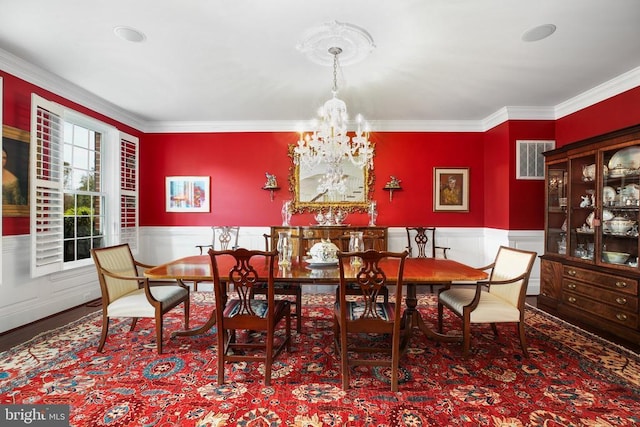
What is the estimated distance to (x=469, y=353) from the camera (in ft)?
9.29

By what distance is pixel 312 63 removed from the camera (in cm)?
346

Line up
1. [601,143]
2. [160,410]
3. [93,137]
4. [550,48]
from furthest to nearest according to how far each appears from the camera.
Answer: [93,137], [601,143], [550,48], [160,410]

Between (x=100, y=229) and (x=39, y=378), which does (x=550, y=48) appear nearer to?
(x=39, y=378)

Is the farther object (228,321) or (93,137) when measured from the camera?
(93,137)

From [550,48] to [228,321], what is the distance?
3.85 meters

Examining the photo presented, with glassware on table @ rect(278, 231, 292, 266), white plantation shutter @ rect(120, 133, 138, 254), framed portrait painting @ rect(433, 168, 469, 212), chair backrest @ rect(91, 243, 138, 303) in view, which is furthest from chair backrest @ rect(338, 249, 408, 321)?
white plantation shutter @ rect(120, 133, 138, 254)

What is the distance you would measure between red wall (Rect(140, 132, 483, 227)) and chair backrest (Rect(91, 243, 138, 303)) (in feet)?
8.44

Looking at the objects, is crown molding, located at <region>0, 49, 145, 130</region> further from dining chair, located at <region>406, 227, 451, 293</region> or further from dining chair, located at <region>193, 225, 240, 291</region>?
dining chair, located at <region>406, 227, 451, 293</region>

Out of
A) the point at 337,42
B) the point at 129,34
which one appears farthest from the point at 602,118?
the point at 129,34

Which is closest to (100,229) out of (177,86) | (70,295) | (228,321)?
→ (70,295)

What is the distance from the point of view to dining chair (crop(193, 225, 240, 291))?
221 inches

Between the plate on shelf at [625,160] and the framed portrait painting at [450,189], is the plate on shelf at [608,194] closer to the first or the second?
the plate on shelf at [625,160]

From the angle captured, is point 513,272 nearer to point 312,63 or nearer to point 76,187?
point 312,63

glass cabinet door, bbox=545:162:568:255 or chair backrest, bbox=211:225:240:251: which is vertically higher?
glass cabinet door, bbox=545:162:568:255
